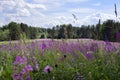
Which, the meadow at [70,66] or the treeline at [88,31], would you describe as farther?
the treeline at [88,31]

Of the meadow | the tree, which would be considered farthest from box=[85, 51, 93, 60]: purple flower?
the tree

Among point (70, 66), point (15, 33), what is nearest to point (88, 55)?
point (70, 66)

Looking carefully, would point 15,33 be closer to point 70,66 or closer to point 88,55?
point 88,55

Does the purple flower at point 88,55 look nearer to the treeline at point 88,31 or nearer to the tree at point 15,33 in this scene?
the treeline at point 88,31

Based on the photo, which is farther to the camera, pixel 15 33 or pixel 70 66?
pixel 15 33

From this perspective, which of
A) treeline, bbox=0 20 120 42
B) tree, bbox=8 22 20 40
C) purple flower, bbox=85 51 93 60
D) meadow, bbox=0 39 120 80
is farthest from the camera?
tree, bbox=8 22 20 40

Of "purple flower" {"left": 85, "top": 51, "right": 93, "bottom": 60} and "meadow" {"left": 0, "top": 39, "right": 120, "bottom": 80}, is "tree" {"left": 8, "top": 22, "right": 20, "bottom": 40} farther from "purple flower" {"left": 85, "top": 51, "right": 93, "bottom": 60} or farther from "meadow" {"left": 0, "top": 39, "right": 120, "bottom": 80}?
"purple flower" {"left": 85, "top": 51, "right": 93, "bottom": 60}

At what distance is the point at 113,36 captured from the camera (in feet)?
17.4

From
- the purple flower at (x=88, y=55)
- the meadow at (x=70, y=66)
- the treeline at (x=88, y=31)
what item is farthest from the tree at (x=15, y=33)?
the purple flower at (x=88, y=55)

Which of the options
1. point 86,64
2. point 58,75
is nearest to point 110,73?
point 86,64

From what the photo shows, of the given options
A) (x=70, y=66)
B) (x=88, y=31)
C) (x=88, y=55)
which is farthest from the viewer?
(x=88, y=31)

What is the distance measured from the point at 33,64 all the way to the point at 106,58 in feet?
3.99

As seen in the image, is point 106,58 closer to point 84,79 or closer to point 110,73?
point 110,73

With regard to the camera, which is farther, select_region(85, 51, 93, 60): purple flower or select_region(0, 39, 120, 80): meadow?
select_region(85, 51, 93, 60): purple flower
